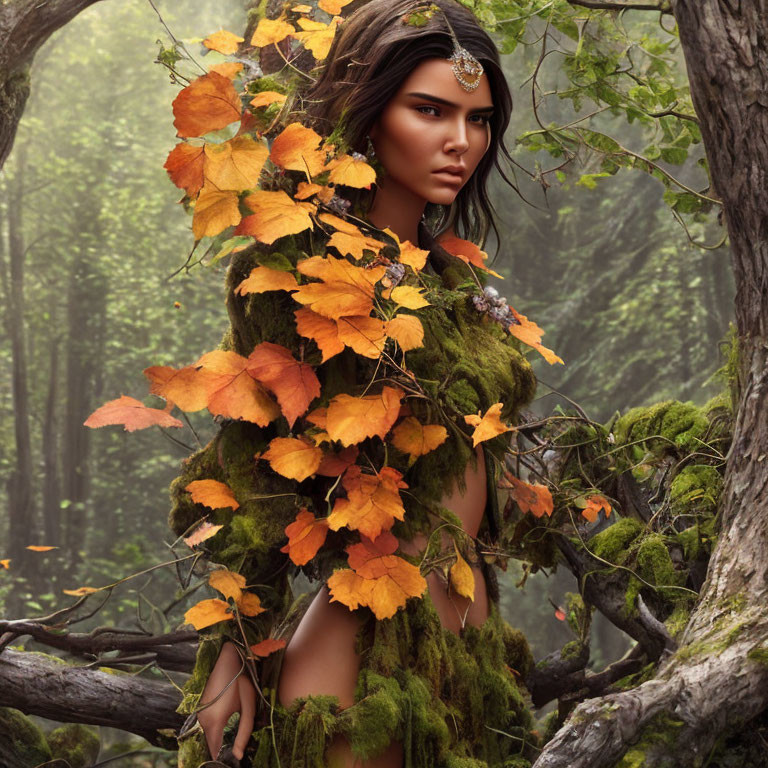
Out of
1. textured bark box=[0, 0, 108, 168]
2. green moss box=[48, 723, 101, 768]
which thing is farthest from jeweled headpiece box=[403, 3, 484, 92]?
green moss box=[48, 723, 101, 768]

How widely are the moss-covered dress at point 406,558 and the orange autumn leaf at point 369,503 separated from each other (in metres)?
0.06

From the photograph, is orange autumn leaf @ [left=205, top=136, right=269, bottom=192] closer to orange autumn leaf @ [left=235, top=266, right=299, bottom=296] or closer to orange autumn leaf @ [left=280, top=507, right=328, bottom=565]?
orange autumn leaf @ [left=235, top=266, right=299, bottom=296]

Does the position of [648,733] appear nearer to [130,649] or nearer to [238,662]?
[238,662]

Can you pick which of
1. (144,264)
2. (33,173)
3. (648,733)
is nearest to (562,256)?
(144,264)

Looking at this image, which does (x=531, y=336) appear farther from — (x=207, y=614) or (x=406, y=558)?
(x=207, y=614)

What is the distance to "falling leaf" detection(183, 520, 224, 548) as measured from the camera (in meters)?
1.83

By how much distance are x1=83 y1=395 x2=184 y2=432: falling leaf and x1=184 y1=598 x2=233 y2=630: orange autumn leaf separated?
37 cm

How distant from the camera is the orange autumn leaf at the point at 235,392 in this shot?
1.86 metres

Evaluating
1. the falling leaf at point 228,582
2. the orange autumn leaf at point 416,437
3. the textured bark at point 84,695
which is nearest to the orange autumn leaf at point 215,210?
the orange autumn leaf at point 416,437

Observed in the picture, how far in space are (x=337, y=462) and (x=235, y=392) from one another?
0.85 ft

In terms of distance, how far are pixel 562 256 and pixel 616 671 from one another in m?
11.4

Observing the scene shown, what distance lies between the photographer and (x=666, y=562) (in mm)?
2223

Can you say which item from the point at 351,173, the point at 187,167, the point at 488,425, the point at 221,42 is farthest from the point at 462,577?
the point at 221,42

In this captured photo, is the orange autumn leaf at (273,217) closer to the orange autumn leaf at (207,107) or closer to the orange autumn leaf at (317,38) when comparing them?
the orange autumn leaf at (207,107)
